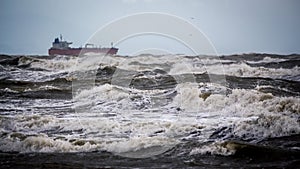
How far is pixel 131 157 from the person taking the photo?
7688 mm

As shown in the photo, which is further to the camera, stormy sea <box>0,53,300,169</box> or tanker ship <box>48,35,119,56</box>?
tanker ship <box>48,35,119,56</box>

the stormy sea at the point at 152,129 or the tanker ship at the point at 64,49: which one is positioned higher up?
the tanker ship at the point at 64,49

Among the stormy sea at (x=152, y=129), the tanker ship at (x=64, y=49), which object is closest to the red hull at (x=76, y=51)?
the tanker ship at (x=64, y=49)

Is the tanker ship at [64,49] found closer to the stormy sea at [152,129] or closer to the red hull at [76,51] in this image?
the red hull at [76,51]

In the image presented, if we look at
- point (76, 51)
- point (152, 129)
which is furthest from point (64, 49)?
point (152, 129)

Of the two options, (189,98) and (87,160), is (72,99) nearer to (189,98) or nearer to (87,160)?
(189,98)

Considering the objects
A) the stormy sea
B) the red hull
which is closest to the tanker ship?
the red hull

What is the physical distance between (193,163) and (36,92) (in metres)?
14.6

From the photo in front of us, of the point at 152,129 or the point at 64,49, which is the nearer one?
the point at 152,129

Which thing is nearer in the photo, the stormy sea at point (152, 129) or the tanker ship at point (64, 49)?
the stormy sea at point (152, 129)

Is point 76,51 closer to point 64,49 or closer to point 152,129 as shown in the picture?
point 64,49

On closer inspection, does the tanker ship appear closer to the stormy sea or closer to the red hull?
the red hull

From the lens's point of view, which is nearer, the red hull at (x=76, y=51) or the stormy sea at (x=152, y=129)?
the stormy sea at (x=152, y=129)

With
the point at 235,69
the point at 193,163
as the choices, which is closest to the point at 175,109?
the point at 193,163
